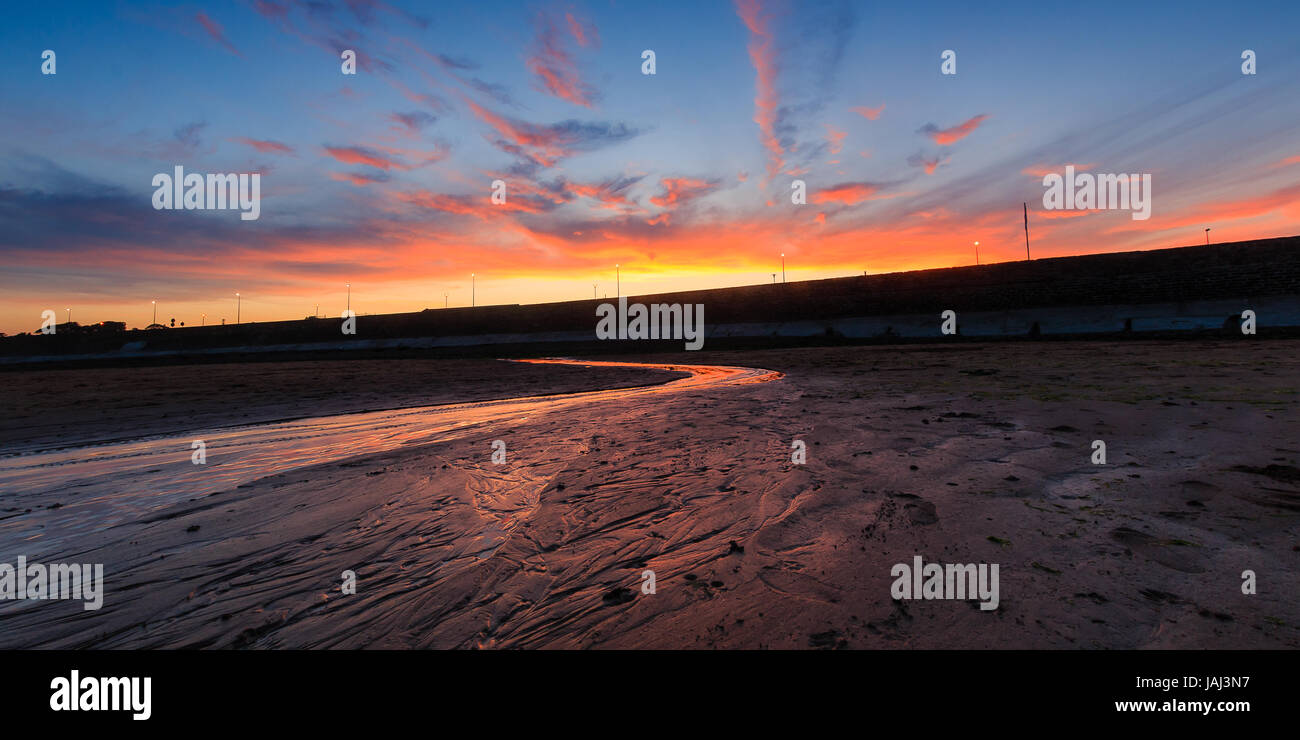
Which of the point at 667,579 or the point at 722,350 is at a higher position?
the point at 722,350

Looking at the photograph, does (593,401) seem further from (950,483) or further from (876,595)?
(876,595)

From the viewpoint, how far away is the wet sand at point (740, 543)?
233cm

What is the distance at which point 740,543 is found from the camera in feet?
11.0

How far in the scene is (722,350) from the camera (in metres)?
34.1

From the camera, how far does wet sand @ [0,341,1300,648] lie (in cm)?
233

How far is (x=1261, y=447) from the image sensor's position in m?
4.72
